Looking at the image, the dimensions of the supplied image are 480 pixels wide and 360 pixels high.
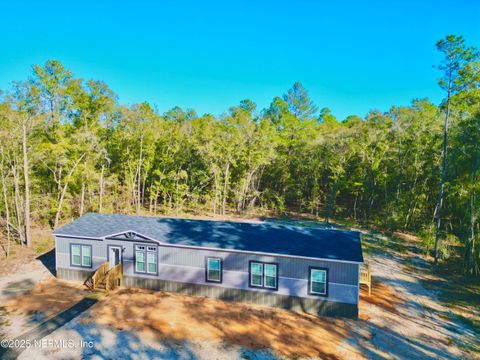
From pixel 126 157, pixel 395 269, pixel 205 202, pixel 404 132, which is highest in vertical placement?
pixel 404 132

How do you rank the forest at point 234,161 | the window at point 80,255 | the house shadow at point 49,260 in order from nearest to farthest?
the window at point 80,255
the house shadow at point 49,260
the forest at point 234,161

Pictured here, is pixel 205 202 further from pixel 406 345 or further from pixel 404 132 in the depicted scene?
pixel 406 345

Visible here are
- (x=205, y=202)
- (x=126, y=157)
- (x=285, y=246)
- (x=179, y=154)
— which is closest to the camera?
(x=285, y=246)

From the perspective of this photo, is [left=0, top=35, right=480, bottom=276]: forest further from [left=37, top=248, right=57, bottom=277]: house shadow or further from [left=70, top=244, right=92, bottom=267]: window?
[left=70, top=244, right=92, bottom=267]: window

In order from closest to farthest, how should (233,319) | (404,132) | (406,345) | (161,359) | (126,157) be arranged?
1. (161,359)
2. (406,345)
3. (233,319)
4. (404,132)
5. (126,157)

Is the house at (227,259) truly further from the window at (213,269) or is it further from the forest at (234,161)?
the forest at (234,161)

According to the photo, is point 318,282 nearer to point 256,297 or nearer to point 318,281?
point 318,281

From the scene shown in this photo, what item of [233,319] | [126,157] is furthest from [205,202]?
[233,319]

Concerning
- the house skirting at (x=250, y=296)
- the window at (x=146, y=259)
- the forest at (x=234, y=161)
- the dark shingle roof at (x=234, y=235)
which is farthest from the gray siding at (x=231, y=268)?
the forest at (x=234, y=161)
